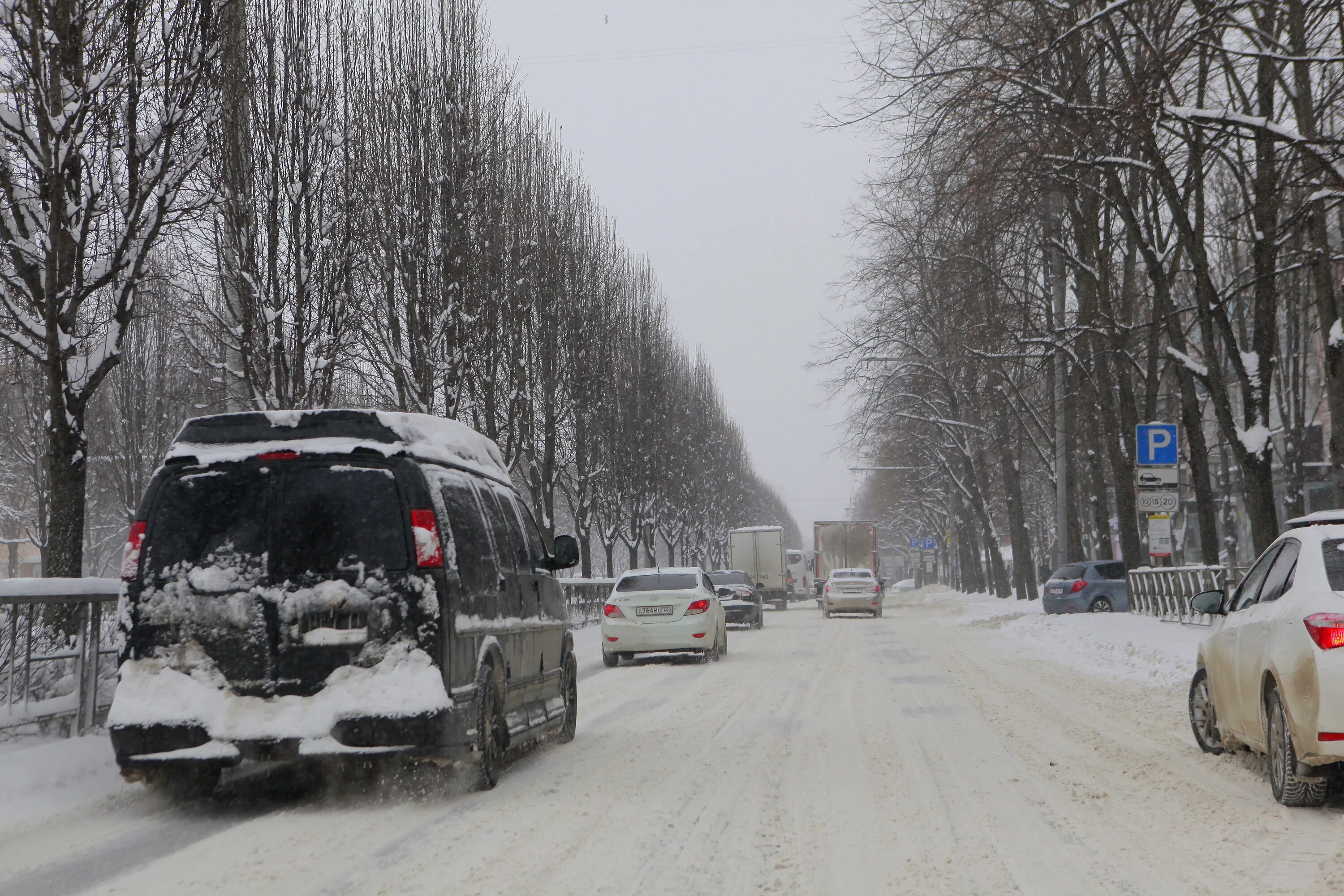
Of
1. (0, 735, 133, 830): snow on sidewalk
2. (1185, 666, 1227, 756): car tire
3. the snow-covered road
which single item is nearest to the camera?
the snow-covered road

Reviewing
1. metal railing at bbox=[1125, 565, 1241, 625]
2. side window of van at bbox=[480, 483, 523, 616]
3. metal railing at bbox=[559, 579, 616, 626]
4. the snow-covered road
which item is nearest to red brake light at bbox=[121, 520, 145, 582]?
the snow-covered road

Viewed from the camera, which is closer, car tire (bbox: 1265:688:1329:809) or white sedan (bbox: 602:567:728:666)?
car tire (bbox: 1265:688:1329:809)

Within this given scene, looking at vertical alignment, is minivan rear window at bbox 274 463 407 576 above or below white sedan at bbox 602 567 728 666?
above

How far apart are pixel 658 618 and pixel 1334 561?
14.1 m

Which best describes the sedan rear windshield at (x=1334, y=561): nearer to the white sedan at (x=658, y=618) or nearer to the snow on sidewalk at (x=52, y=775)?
the snow on sidewalk at (x=52, y=775)

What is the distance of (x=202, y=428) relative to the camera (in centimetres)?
795

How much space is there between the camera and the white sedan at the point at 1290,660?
6910 mm

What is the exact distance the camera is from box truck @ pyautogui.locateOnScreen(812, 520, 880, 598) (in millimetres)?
57875

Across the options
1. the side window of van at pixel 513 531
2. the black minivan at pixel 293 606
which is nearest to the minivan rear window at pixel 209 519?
the black minivan at pixel 293 606

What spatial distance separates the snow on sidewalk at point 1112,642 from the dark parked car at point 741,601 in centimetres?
563

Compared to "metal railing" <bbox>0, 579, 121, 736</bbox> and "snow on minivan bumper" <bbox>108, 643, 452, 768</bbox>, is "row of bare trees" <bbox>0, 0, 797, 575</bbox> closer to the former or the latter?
"metal railing" <bbox>0, 579, 121, 736</bbox>

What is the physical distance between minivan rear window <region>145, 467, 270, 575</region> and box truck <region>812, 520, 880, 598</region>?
50.8 m

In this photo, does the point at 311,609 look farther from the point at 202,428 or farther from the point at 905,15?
the point at 905,15

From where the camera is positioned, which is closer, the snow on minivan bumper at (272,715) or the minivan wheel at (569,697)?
the snow on minivan bumper at (272,715)
